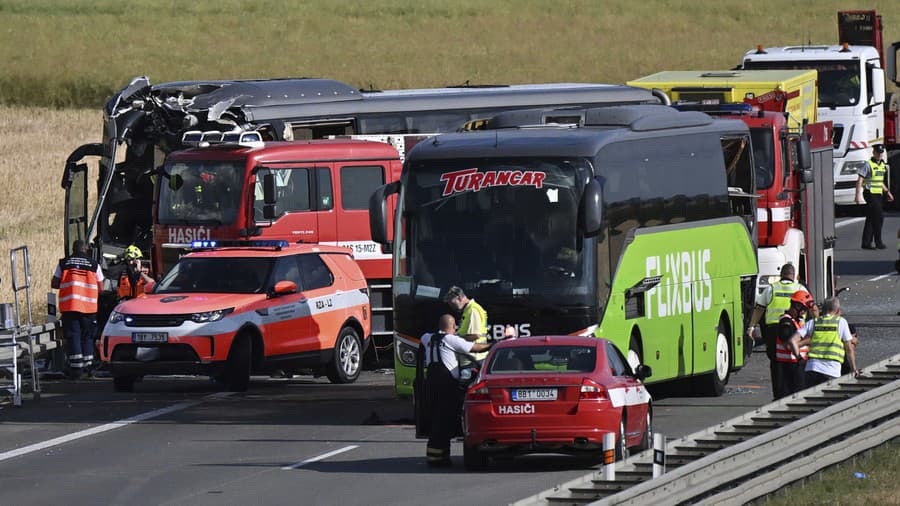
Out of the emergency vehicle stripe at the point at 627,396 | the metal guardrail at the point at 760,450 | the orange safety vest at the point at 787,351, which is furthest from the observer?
the orange safety vest at the point at 787,351

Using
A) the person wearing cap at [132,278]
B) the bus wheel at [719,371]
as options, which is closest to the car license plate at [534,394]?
the bus wheel at [719,371]

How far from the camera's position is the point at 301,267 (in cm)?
2503

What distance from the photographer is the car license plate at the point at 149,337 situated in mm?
23266

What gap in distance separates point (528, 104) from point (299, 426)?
1287cm

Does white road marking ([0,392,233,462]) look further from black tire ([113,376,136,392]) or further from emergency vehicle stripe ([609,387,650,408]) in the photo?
emergency vehicle stripe ([609,387,650,408])

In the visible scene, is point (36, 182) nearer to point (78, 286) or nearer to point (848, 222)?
point (848, 222)

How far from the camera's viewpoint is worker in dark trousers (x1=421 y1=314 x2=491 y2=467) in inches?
677

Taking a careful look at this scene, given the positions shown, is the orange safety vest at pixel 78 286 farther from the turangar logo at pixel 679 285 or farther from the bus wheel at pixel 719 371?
the bus wheel at pixel 719 371

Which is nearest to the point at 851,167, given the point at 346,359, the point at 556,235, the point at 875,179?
the point at 875,179

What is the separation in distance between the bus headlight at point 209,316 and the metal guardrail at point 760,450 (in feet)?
26.5

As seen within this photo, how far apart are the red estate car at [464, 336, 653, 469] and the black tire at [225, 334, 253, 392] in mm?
7199

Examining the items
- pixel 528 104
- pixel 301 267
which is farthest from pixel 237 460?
pixel 528 104

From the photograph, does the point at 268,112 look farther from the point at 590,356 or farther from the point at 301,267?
the point at 590,356

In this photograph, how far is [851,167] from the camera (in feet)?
144
